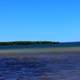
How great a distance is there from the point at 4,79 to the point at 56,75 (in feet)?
7.02

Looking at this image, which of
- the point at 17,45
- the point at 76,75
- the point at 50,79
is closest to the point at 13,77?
the point at 50,79

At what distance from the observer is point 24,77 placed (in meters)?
13.5

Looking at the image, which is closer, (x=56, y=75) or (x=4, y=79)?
(x=4, y=79)

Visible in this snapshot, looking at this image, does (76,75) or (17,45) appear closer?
(76,75)

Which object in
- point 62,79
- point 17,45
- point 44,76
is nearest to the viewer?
point 62,79

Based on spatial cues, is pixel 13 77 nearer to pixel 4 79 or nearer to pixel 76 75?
pixel 4 79

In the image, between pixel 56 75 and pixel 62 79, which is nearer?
pixel 62 79

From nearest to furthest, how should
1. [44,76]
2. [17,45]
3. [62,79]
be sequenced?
[62,79], [44,76], [17,45]

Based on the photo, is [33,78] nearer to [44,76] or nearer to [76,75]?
[44,76]

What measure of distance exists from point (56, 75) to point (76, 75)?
2.76 feet

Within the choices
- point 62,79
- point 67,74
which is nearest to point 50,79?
point 62,79

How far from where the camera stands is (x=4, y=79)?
13188 millimetres

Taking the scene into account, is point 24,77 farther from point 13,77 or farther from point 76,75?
point 76,75

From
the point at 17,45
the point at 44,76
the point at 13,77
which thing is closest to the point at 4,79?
the point at 13,77
